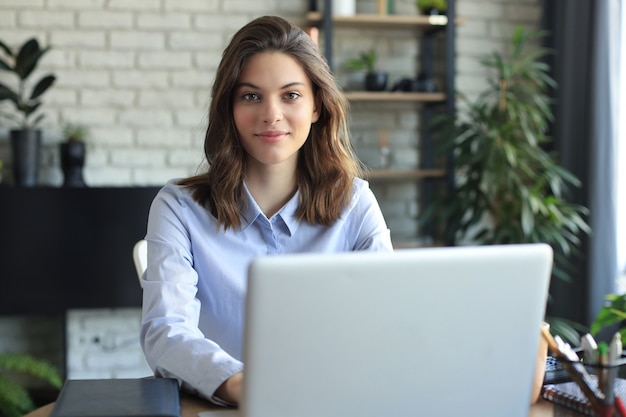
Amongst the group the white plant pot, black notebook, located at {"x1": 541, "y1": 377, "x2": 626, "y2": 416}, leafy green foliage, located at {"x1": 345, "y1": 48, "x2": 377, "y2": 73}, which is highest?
the white plant pot

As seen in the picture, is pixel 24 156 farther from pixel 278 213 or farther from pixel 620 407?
pixel 620 407

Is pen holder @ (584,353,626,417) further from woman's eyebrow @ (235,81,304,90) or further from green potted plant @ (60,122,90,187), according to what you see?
green potted plant @ (60,122,90,187)

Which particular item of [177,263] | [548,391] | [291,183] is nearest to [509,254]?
[548,391]

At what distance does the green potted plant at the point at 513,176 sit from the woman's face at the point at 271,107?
184 cm

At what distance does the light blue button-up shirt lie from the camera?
141cm

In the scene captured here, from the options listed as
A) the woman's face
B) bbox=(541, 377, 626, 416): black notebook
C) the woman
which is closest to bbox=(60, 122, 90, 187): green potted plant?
the woman

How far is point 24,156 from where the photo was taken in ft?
11.1

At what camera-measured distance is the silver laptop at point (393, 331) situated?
883mm

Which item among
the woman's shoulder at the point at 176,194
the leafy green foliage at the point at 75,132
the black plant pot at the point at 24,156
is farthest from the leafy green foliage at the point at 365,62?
the woman's shoulder at the point at 176,194

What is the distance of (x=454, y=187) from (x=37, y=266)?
1.83m

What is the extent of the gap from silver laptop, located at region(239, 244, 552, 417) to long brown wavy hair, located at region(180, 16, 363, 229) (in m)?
0.76

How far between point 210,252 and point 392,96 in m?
2.20

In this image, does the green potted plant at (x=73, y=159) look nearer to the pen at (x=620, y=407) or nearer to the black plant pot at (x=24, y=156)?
the black plant pot at (x=24, y=156)

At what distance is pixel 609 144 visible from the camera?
11.1ft
